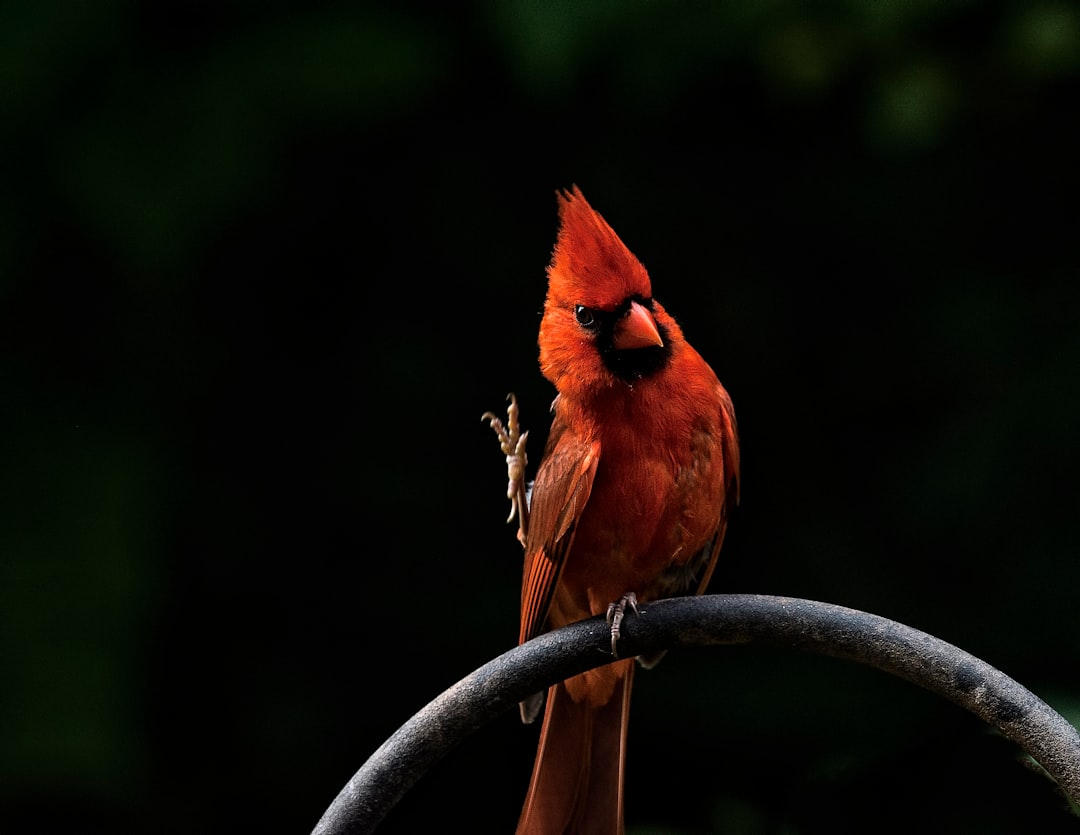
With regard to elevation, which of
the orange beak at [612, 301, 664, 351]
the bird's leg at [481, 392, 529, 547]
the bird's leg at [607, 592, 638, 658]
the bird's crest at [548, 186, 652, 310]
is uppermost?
the bird's crest at [548, 186, 652, 310]

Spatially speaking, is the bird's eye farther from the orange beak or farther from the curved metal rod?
the curved metal rod

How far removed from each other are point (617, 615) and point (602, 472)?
0.26 m

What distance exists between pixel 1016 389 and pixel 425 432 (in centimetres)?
105

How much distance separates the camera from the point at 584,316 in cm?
174

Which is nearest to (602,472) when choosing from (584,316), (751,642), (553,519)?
(553,519)

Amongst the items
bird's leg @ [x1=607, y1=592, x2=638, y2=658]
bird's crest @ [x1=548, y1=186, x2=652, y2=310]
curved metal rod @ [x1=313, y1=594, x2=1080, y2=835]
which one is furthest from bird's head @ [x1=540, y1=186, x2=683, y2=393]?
curved metal rod @ [x1=313, y1=594, x2=1080, y2=835]

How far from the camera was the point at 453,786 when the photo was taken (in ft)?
8.50

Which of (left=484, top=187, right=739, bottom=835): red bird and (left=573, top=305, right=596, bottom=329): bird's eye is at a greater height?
(left=573, top=305, right=596, bottom=329): bird's eye

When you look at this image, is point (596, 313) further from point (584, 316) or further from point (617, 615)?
point (617, 615)

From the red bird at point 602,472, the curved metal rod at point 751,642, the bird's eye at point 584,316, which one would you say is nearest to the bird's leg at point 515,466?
the red bird at point 602,472

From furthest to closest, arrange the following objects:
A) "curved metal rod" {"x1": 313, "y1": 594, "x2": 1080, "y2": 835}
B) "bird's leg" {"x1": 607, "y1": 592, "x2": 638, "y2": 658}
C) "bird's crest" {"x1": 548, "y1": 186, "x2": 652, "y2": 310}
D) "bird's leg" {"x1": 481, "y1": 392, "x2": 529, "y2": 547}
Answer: "bird's leg" {"x1": 481, "y1": 392, "x2": 529, "y2": 547}, "bird's crest" {"x1": 548, "y1": 186, "x2": 652, "y2": 310}, "bird's leg" {"x1": 607, "y1": 592, "x2": 638, "y2": 658}, "curved metal rod" {"x1": 313, "y1": 594, "x2": 1080, "y2": 835}

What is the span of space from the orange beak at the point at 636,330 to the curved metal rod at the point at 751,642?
1.30 feet

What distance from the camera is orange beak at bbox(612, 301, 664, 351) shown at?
170 cm

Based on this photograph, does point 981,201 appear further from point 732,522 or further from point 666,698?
point 666,698
